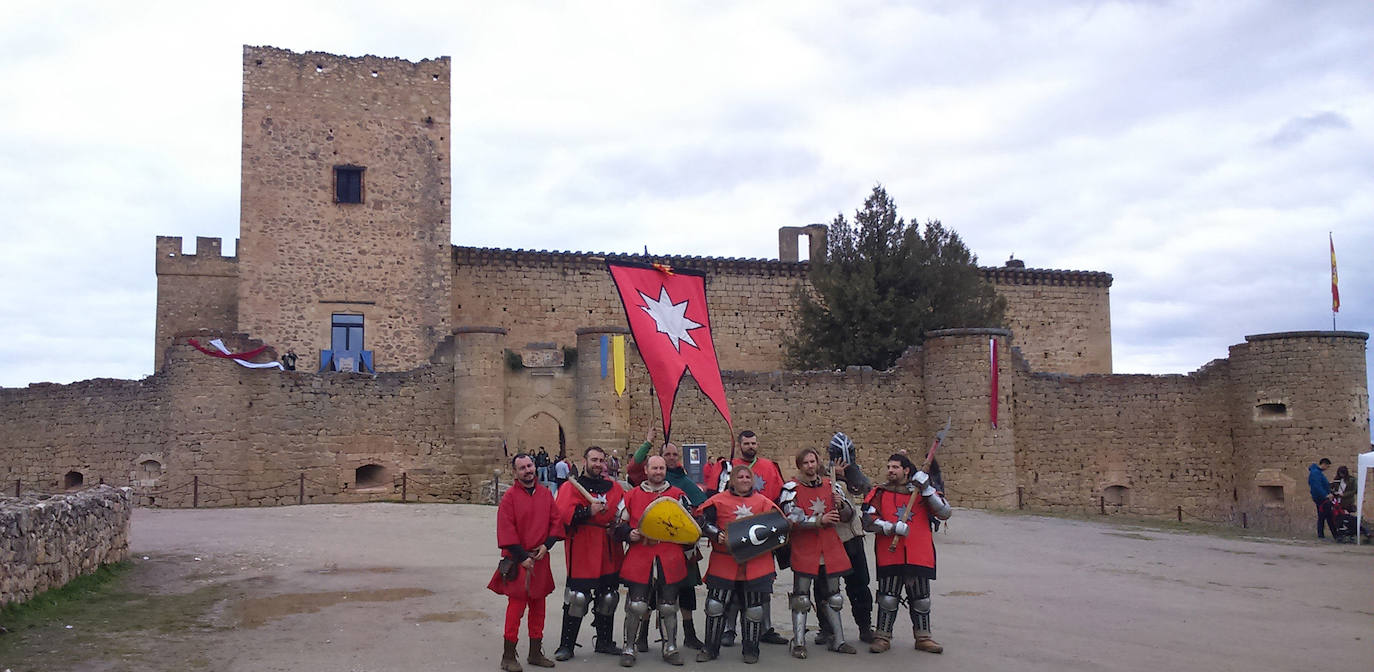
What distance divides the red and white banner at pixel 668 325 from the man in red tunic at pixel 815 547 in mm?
Result: 1689

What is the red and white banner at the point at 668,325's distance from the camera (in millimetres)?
10484

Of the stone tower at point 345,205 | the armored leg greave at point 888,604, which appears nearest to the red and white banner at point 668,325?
the armored leg greave at point 888,604

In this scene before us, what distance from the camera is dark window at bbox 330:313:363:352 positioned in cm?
2817

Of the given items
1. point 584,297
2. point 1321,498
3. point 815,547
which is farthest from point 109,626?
point 584,297

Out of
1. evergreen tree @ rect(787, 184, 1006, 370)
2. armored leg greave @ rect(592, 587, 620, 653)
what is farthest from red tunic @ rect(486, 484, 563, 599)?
evergreen tree @ rect(787, 184, 1006, 370)

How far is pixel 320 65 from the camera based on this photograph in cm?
2825

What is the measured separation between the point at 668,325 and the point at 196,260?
2548 centimetres

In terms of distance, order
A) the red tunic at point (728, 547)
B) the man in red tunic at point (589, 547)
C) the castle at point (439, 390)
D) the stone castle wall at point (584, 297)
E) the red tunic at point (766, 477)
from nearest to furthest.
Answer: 1. the man in red tunic at point (589, 547)
2. the red tunic at point (728, 547)
3. the red tunic at point (766, 477)
4. the castle at point (439, 390)
5. the stone castle wall at point (584, 297)

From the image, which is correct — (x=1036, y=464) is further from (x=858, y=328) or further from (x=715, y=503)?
(x=715, y=503)

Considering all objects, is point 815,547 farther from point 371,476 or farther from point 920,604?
point 371,476

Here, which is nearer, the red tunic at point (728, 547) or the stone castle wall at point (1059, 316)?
the red tunic at point (728, 547)

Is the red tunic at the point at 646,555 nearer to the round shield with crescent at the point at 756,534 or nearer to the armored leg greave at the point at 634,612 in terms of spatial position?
the armored leg greave at the point at 634,612

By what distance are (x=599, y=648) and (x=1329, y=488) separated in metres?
15.5

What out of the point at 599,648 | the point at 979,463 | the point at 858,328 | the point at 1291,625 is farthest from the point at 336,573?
the point at 858,328
